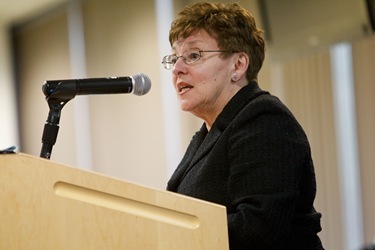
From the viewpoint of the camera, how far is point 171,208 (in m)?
1.20

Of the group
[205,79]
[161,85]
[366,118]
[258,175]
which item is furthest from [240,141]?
[161,85]

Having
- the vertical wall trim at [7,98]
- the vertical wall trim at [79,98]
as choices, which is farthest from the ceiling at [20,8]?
the vertical wall trim at [79,98]

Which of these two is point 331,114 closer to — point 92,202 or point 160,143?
point 160,143

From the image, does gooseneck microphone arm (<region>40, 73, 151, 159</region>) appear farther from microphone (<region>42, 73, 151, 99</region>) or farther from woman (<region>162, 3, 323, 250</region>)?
woman (<region>162, 3, 323, 250</region>)

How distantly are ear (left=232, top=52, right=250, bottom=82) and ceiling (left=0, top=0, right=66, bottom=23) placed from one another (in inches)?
216

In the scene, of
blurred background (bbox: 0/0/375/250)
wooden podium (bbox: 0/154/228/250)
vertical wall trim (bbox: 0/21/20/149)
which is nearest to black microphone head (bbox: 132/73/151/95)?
wooden podium (bbox: 0/154/228/250)

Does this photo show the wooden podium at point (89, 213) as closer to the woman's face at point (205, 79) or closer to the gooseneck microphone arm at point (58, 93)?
the gooseneck microphone arm at point (58, 93)

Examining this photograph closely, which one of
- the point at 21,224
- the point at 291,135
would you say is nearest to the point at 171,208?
the point at 21,224

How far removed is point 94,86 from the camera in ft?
4.98

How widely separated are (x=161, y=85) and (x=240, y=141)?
162 inches

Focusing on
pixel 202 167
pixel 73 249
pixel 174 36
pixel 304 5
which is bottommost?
pixel 73 249

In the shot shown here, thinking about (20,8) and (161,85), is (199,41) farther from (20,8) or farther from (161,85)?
(20,8)

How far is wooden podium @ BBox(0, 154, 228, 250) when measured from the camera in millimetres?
1152

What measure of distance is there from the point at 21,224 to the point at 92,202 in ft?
0.46
